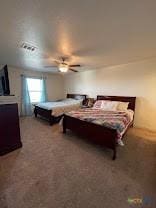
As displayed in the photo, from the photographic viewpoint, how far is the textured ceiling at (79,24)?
1.39 meters

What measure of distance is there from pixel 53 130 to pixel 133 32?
10.9ft

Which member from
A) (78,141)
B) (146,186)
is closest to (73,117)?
(78,141)

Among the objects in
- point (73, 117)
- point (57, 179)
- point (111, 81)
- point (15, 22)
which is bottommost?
point (57, 179)

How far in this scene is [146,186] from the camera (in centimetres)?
171

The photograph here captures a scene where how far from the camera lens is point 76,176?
190 cm

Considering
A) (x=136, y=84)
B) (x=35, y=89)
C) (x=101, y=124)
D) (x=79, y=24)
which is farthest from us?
(x=35, y=89)

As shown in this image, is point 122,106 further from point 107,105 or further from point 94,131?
point 94,131

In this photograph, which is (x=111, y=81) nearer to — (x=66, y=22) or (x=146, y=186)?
(x=66, y=22)

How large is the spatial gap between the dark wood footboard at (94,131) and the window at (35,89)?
3128mm

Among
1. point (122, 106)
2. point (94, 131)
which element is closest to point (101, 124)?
point (94, 131)

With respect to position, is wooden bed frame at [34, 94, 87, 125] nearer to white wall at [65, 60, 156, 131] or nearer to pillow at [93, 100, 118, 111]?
white wall at [65, 60, 156, 131]

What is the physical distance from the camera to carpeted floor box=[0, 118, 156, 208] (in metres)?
1.50

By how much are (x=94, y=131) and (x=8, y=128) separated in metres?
1.91

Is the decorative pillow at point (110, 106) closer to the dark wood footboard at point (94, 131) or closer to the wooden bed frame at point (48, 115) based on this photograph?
the dark wood footboard at point (94, 131)
